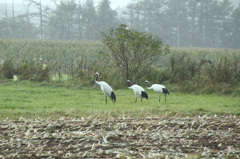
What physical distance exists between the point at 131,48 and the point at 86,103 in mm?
5701

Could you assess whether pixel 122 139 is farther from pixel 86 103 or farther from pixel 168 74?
pixel 168 74

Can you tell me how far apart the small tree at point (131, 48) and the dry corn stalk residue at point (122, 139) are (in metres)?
9.70

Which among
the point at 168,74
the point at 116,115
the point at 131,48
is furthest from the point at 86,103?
the point at 168,74

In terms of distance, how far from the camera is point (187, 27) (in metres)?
56.0

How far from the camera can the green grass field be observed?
8.15m

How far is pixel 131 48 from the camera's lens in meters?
15.0

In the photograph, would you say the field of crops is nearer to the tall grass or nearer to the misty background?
the tall grass

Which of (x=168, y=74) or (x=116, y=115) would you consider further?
(x=168, y=74)

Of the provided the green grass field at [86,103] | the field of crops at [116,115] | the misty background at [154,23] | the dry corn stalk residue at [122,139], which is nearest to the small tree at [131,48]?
the field of crops at [116,115]

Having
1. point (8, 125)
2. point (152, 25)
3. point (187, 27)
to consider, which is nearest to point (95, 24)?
point (152, 25)

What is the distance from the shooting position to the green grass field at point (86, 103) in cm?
815

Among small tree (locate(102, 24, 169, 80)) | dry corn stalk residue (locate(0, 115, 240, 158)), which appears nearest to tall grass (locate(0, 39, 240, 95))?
small tree (locate(102, 24, 169, 80))

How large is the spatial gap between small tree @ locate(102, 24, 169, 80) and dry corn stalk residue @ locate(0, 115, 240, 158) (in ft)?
31.8

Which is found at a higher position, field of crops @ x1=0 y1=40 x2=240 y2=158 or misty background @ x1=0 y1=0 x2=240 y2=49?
misty background @ x1=0 y1=0 x2=240 y2=49
